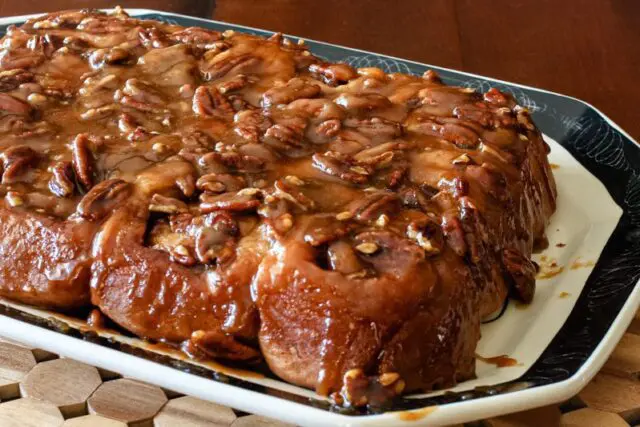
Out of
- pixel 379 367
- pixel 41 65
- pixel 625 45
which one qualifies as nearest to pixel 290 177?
pixel 379 367

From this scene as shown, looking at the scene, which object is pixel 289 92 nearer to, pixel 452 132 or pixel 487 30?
pixel 452 132

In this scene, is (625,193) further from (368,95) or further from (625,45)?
(625,45)

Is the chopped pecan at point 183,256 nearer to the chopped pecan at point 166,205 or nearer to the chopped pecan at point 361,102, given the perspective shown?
the chopped pecan at point 166,205

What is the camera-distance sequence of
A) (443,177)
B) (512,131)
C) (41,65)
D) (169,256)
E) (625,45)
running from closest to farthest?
(169,256)
(443,177)
(512,131)
(41,65)
(625,45)

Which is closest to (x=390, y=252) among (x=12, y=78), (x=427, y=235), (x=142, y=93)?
(x=427, y=235)

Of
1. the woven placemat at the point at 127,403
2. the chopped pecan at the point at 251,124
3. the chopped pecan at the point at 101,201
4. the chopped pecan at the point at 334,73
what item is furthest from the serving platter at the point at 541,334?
the chopped pecan at the point at 334,73
